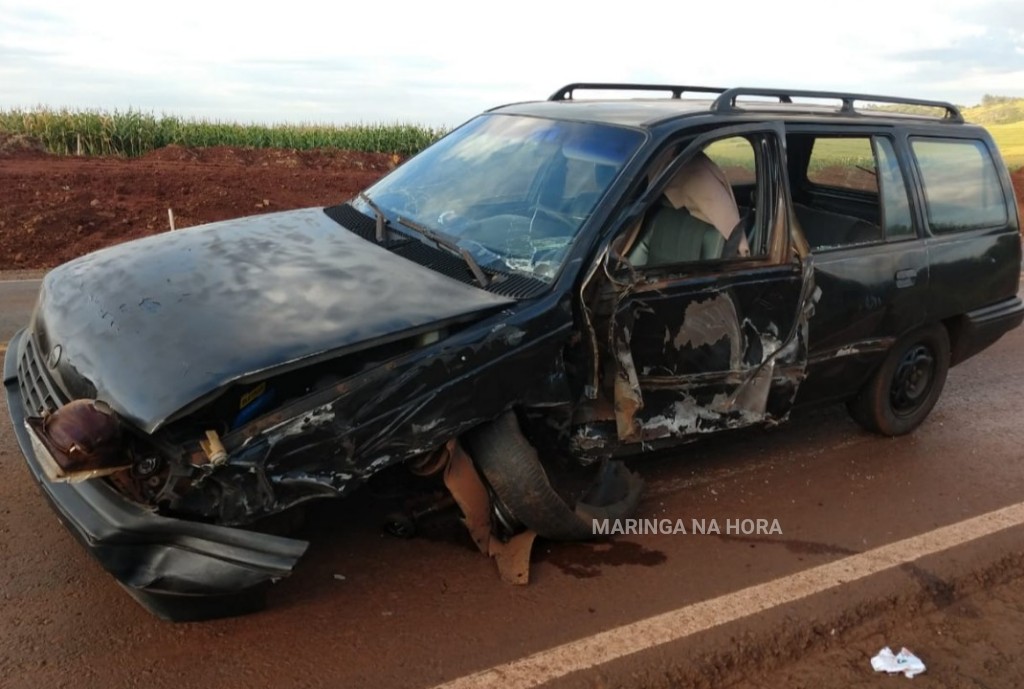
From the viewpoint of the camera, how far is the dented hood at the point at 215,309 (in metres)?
2.70

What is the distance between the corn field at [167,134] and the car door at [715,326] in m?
23.3

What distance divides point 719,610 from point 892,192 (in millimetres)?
2662

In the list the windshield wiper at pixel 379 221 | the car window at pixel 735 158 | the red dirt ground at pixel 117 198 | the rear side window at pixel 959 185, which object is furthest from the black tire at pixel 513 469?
the red dirt ground at pixel 117 198

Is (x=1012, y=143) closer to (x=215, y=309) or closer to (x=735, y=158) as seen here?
(x=735, y=158)

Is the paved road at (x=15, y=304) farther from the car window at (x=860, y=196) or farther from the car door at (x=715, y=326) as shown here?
the car window at (x=860, y=196)

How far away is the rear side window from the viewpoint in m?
4.90

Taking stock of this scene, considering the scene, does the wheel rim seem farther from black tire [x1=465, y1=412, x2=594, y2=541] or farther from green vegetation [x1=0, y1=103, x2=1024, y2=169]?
green vegetation [x1=0, y1=103, x2=1024, y2=169]

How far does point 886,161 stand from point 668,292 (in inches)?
74.3

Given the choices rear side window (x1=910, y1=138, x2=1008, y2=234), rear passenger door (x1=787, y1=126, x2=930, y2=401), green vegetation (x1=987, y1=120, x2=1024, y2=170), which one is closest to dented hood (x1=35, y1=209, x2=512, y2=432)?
rear passenger door (x1=787, y1=126, x2=930, y2=401)

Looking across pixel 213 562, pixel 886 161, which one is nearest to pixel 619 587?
pixel 213 562

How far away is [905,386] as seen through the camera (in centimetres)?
505

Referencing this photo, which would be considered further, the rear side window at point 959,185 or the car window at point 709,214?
the rear side window at point 959,185

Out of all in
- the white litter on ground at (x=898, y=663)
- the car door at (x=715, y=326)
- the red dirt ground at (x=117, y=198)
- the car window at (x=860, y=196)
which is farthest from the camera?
the red dirt ground at (x=117, y=198)

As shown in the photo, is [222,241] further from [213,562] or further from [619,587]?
[619,587]
